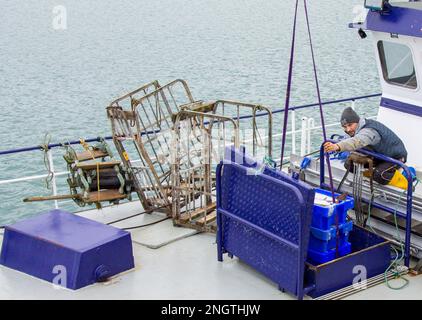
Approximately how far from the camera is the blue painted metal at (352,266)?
6.12 m

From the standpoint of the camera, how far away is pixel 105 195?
790 centimetres

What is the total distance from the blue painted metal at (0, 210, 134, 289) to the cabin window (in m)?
4.01

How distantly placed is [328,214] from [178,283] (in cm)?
169

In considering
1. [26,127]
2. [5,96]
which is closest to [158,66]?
[5,96]

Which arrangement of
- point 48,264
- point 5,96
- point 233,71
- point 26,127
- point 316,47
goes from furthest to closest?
point 316,47 < point 233,71 < point 5,96 < point 26,127 < point 48,264

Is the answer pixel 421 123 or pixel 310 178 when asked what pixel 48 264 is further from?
pixel 421 123

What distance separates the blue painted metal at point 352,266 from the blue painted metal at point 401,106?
6.57ft

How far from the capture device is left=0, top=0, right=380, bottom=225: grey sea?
77.8 ft

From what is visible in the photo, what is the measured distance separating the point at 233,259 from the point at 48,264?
1971 mm

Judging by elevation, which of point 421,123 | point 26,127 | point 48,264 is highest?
point 421,123

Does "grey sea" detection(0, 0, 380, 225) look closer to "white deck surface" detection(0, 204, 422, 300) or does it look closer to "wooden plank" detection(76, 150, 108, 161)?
"wooden plank" detection(76, 150, 108, 161)

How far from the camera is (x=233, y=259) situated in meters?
7.08

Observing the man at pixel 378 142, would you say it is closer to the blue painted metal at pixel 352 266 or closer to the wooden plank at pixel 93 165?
the blue painted metal at pixel 352 266

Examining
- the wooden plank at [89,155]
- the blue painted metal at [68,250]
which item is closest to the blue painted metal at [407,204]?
the blue painted metal at [68,250]
